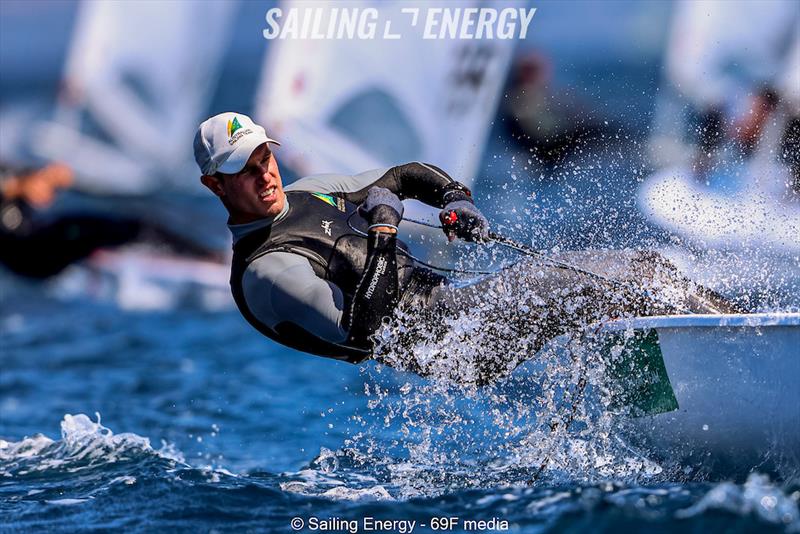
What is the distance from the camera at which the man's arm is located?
10.8 ft

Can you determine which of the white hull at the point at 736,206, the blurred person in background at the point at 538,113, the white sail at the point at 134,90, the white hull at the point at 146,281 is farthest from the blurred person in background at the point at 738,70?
the white sail at the point at 134,90

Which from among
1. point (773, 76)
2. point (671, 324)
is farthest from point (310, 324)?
point (773, 76)

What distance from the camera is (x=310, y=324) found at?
2869 millimetres

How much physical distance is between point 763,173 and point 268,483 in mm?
4893

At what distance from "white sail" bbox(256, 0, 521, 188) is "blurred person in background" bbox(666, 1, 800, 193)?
1.31 meters

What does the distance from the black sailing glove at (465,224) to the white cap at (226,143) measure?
51 cm

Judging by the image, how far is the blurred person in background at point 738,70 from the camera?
7.64 m

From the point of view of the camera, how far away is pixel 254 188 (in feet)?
9.70

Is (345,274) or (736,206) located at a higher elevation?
(736,206)

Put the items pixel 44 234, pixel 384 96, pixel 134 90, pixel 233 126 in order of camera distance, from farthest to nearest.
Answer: pixel 134 90 < pixel 44 234 < pixel 384 96 < pixel 233 126

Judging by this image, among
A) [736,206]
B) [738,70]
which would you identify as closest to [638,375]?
[736,206]

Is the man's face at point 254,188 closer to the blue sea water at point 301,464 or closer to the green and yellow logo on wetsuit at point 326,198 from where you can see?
the green and yellow logo on wetsuit at point 326,198

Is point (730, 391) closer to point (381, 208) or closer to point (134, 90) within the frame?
point (381, 208)

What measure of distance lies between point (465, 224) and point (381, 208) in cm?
22
